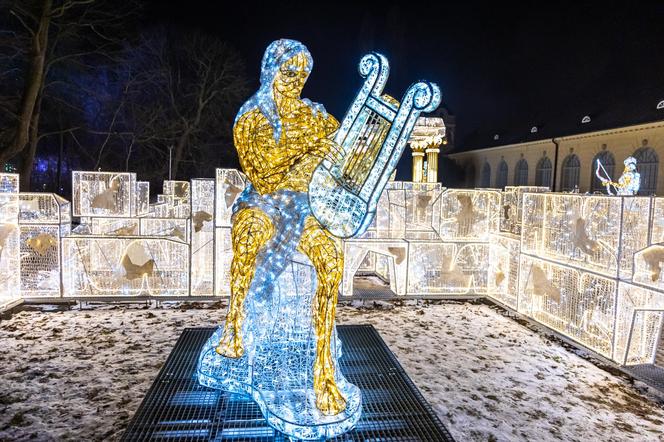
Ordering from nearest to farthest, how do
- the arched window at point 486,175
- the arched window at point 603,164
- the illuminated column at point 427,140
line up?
1. the illuminated column at point 427,140
2. the arched window at point 603,164
3. the arched window at point 486,175

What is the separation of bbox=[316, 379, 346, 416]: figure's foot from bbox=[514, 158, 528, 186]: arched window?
25.1m

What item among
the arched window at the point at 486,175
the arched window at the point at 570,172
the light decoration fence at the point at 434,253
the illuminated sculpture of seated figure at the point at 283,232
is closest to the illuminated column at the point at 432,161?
the arched window at the point at 570,172

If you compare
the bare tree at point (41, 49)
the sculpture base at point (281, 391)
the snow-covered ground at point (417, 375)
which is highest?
the bare tree at point (41, 49)

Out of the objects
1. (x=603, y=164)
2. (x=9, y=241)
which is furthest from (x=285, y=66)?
(x=603, y=164)

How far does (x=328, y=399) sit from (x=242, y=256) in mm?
1248

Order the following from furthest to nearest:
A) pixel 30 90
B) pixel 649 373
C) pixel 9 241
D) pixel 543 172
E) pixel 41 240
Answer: pixel 543 172 → pixel 30 90 → pixel 41 240 → pixel 9 241 → pixel 649 373

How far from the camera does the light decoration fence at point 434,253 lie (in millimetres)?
5160

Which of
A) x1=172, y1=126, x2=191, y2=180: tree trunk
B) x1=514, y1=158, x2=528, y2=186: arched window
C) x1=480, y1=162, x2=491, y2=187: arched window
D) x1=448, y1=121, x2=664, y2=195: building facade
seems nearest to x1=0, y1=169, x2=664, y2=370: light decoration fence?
x1=172, y1=126, x2=191, y2=180: tree trunk

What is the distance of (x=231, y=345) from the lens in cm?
Answer: 369

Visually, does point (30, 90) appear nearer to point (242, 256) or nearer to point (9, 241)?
Answer: point (9, 241)

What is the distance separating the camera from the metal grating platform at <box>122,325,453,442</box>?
3361mm

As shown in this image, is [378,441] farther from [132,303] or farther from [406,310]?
[132,303]

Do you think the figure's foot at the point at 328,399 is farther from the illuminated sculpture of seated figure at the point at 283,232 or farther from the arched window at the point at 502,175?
the arched window at the point at 502,175

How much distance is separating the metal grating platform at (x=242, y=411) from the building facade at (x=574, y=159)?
16265 mm
